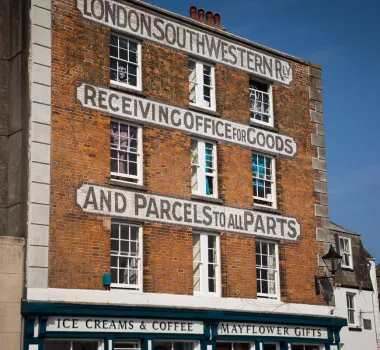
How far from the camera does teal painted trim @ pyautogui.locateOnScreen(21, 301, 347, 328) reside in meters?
18.6

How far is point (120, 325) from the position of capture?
20.3 meters

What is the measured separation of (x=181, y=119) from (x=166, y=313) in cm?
600

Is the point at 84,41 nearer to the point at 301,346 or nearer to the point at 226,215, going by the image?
the point at 226,215

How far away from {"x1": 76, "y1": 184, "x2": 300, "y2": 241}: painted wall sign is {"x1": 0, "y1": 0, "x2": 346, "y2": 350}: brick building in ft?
0.14

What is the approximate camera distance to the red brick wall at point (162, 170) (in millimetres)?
20031

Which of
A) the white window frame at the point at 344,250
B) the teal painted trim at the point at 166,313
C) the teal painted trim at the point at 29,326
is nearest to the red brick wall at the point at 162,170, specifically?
the teal painted trim at the point at 166,313

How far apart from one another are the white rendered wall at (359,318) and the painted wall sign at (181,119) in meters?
13.1

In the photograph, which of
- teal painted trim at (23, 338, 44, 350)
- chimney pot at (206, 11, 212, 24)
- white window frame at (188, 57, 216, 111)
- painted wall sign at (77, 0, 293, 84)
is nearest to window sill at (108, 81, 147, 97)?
painted wall sign at (77, 0, 293, 84)

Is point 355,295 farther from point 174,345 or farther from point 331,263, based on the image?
point 174,345

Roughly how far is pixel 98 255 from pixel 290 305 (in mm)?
7734

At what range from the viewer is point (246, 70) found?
25.8 meters

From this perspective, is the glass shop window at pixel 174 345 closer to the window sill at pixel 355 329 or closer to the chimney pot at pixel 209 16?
the chimney pot at pixel 209 16

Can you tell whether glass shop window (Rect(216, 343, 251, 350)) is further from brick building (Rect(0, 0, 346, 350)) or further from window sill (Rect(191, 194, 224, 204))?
window sill (Rect(191, 194, 224, 204))

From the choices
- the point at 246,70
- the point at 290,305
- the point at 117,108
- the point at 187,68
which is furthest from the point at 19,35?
the point at 290,305
